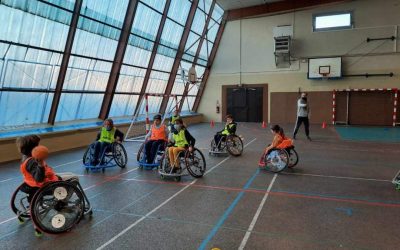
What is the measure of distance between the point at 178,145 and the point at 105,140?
1.41m

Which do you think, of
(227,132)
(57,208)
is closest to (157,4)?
(227,132)

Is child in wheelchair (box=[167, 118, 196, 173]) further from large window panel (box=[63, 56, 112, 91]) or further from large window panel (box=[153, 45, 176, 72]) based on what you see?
large window panel (box=[153, 45, 176, 72])

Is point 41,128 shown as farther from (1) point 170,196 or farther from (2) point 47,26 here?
(1) point 170,196

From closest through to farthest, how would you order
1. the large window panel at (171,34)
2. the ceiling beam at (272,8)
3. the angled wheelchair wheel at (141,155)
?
the angled wheelchair wheel at (141,155)
the large window panel at (171,34)
the ceiling beam at (272,8)

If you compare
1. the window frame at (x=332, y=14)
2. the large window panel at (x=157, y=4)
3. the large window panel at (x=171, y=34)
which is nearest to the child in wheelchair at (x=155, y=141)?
the large window panel at (x=157, y=4)

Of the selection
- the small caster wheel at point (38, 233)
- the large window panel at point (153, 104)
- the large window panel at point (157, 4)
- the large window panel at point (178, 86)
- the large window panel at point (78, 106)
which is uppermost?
the large window panel at point (157, 4)

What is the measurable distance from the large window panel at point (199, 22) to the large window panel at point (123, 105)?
4.09 m

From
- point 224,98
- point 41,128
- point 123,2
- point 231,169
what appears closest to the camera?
point 231,169

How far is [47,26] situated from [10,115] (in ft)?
7.28

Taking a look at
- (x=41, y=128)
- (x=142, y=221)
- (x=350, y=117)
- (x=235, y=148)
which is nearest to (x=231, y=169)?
(x=235, y=148)

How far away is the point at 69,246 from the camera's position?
2744 mm

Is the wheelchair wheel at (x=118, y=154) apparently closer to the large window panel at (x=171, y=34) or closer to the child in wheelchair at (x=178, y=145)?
the child in wheelchair at (x=178, y=145)

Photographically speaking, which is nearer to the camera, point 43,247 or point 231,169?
point 43,247

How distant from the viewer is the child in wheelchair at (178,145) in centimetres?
485
